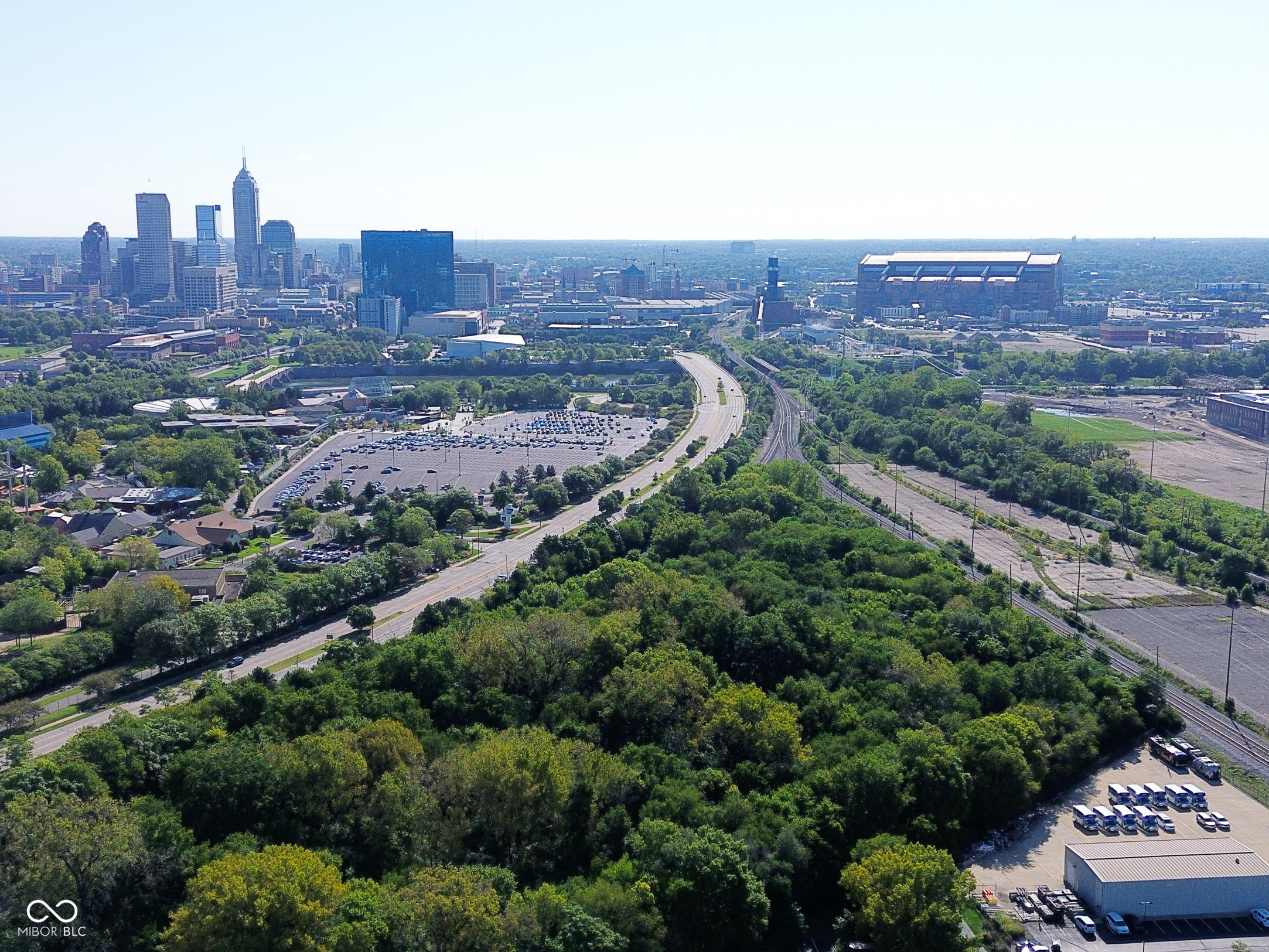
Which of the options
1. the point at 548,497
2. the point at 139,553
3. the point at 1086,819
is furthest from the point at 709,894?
the point at 548,497

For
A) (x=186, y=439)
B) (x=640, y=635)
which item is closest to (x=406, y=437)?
(x=186, y=439)

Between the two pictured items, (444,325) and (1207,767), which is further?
(444,325)

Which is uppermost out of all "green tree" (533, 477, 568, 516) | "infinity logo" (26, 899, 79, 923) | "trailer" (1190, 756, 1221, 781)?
"green tree" (533, 477, 568, 516)

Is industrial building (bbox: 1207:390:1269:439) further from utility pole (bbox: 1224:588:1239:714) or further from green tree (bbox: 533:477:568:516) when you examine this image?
green tree (bbox: 533:477:568:516)

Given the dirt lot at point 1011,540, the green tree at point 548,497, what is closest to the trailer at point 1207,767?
the dirt lot at point 1011,540

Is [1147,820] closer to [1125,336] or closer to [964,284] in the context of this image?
[1125,336]

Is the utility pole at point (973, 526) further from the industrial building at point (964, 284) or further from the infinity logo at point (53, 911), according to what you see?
the industrial building at point (964, 284)

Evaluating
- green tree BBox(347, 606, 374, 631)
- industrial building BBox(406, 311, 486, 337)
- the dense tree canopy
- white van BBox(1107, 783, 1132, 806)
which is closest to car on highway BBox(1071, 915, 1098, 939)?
the dense tree canopy
